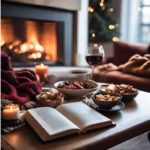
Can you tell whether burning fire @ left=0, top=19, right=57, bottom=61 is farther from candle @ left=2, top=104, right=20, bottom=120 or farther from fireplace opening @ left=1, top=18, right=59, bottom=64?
candle @ left=2, top=104, right=20, bottom=120

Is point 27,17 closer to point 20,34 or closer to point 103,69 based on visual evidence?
point 20,34

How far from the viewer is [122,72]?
268 cm

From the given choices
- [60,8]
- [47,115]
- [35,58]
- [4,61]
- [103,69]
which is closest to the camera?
[47,115]

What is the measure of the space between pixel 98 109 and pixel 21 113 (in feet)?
1.00

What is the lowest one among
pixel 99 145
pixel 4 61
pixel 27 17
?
pixel 99 145

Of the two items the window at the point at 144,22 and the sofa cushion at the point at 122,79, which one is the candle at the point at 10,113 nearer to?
the sofa cushion at the point at 122,79

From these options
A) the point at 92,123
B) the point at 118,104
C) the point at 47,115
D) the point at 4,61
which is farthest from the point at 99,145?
the point at 4,61

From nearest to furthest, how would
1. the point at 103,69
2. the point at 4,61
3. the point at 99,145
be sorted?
the point at 99,145
the point at 4,61
the point at 103,69

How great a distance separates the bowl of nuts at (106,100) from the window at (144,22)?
114 inches

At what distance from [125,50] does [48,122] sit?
2.22 m

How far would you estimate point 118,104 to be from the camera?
119cm

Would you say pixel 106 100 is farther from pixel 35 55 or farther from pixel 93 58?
pixel 35 55

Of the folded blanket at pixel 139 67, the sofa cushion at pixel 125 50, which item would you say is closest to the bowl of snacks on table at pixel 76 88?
the folded blanket at pixel 139 67

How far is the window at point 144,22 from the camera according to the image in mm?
3863
